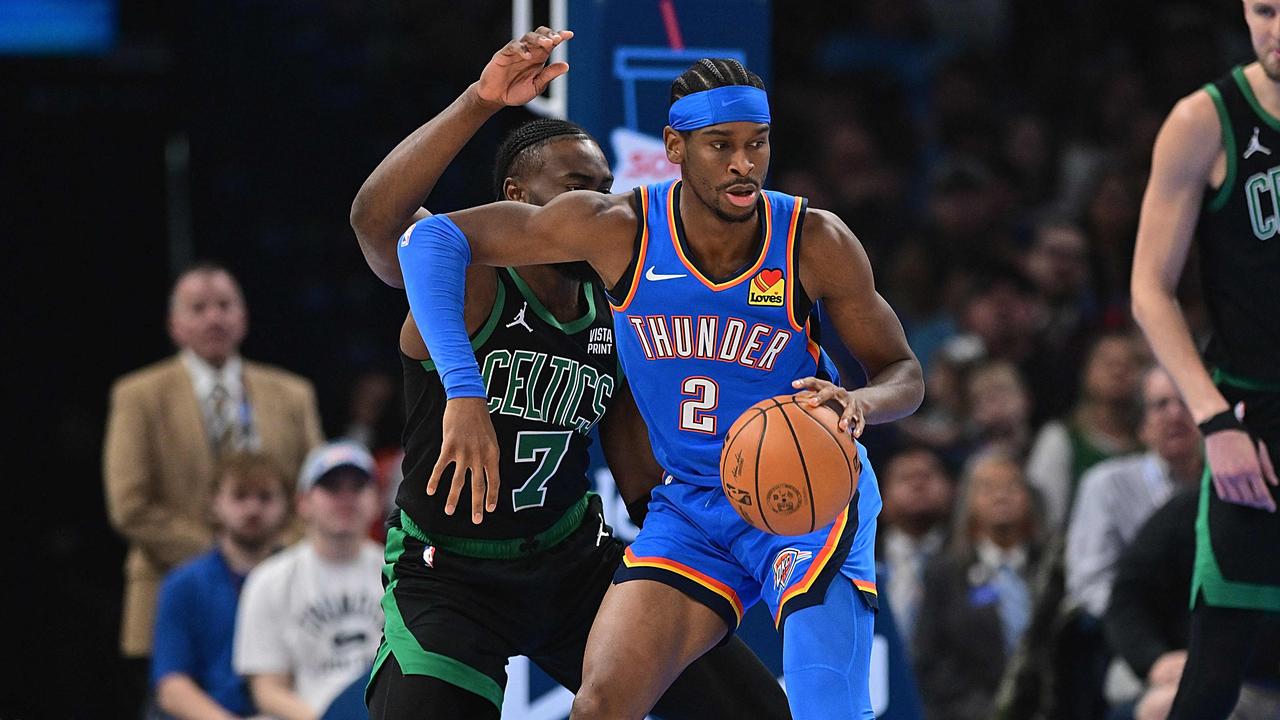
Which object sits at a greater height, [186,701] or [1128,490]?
[1128,490]

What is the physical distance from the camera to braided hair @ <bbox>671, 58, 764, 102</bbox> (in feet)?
14.5

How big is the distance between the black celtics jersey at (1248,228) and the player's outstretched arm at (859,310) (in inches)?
38.0

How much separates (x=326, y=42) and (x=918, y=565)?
4.97m

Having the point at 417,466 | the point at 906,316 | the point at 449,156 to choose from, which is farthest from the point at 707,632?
the point at 906,316

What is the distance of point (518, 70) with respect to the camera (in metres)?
4.55

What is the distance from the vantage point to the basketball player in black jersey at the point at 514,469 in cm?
457

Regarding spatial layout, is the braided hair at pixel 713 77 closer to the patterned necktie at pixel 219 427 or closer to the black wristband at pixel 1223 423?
the black wristband at pixel 1223 423

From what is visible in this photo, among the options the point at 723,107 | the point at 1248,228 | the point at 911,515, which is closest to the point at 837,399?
the point at 723,107

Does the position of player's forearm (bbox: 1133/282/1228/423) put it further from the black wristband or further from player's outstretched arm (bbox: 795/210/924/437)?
player's outstretched arm (bbox: 795/210/924/437)

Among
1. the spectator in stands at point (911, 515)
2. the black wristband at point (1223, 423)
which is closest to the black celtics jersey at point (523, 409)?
the black wristband at point (1223, 423)

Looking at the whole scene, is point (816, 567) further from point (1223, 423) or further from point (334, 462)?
point (334, 462)

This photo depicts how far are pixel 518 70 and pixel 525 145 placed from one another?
37 centimetres

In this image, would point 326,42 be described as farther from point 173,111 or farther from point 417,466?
point 417,466

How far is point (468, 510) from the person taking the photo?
4.68 m
